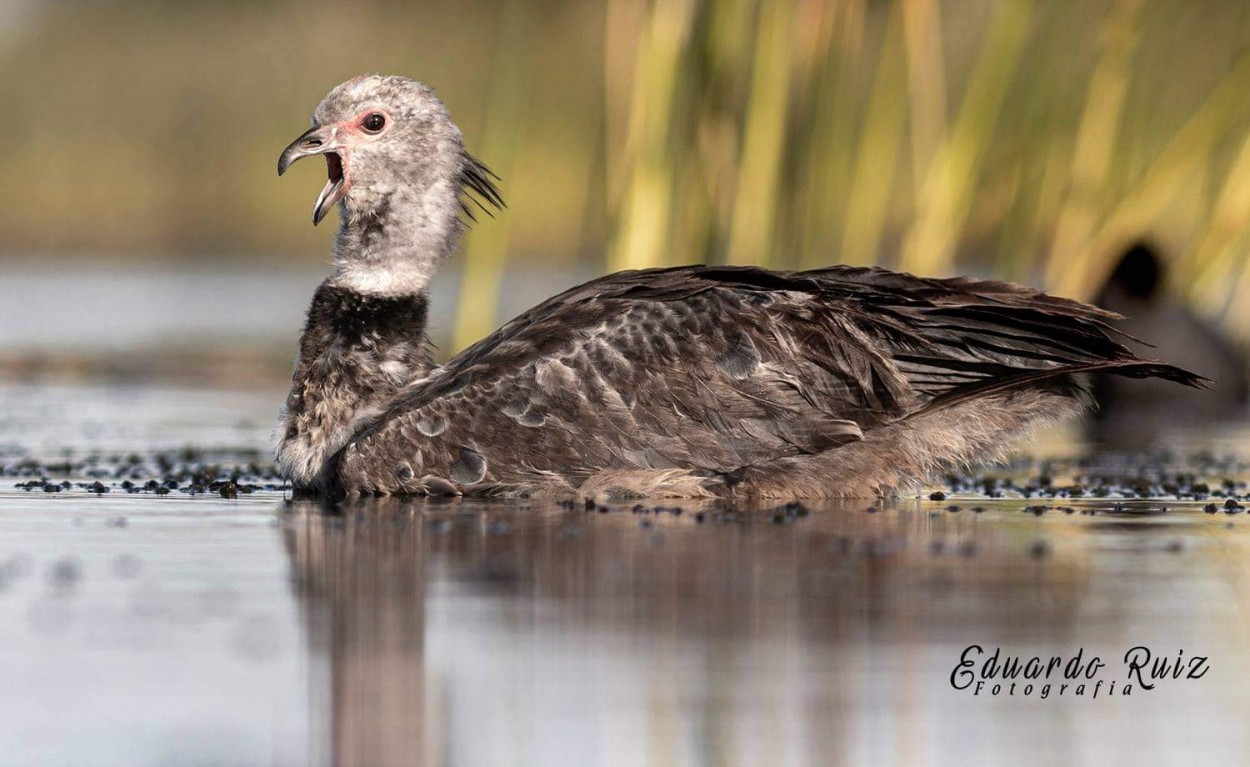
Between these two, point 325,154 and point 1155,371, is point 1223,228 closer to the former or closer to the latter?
point 1155,371

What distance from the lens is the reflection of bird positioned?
14539mm

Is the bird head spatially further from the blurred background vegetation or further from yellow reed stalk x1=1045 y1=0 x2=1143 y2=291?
yellow reed stalk x1=1045 y1=0 x2=1143 y2=291

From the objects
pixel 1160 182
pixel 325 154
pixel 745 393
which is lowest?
pixel 745 393

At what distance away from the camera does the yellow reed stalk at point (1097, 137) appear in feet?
46.3

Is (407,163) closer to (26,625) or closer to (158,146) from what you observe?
(26,625)

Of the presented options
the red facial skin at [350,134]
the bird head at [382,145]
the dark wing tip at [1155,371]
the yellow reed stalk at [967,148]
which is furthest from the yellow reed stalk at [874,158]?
the dark wing tip at [1155,371]

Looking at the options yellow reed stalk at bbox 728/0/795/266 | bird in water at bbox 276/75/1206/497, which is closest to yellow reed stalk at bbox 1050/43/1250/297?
yellow reed stalk at bbox 728/0/795/266

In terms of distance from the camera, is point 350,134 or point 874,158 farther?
point 874,158

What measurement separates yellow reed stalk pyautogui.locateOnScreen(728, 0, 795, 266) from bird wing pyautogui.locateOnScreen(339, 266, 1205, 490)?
3389mm

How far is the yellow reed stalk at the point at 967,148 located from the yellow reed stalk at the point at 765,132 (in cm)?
93

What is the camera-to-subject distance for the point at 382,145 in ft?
33.0

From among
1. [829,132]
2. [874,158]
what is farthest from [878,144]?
[829,132]

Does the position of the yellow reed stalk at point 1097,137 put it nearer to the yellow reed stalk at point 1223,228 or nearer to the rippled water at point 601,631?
the yellow reed stalk at point 1223,228

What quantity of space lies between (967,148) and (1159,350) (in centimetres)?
245
